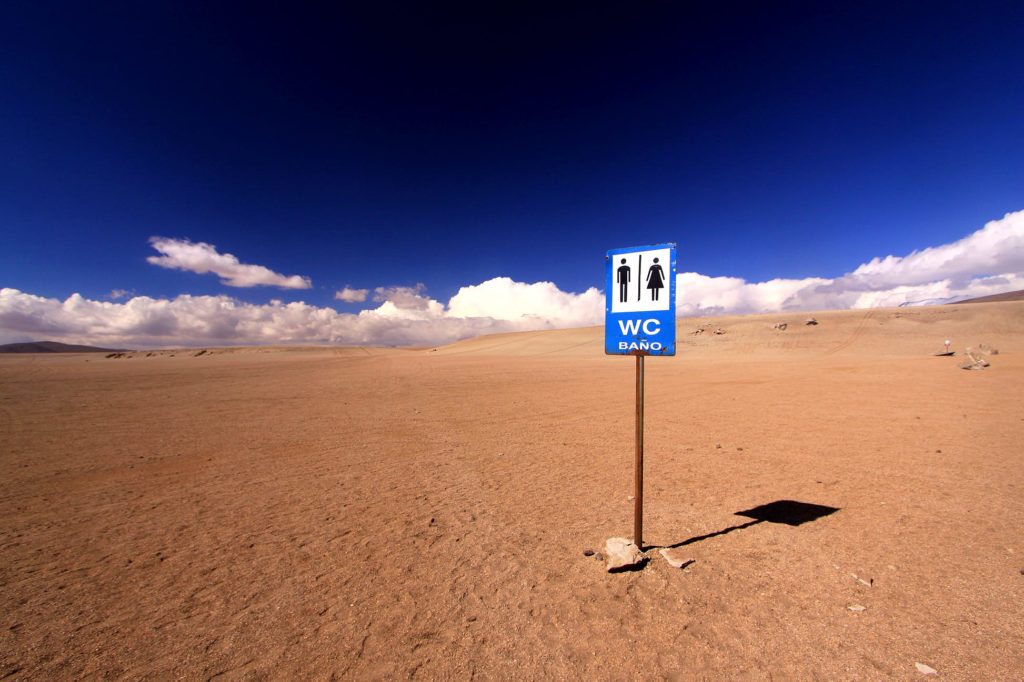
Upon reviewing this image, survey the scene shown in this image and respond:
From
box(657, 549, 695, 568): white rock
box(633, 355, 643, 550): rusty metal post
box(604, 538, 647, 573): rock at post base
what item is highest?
box(633, 355, 643, 550): rusty metal post

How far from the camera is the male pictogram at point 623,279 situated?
398cm

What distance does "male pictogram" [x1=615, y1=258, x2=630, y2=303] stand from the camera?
157 inches

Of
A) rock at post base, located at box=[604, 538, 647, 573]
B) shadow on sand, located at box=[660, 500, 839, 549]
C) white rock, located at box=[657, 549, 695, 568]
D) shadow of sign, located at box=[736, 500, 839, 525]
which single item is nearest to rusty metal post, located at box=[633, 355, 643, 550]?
rock at post base, located at box=[604, 538, 647, 573]

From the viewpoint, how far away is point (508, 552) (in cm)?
451

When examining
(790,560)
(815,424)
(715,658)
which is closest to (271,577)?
(715,658)

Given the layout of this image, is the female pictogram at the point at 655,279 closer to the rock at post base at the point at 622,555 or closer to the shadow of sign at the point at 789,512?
the rock at post base at the point at 622,555

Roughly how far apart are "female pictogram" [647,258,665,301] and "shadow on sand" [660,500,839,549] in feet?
9.73

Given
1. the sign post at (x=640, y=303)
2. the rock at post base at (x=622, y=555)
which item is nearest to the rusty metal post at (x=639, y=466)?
the sign post at (x=640, y=303)

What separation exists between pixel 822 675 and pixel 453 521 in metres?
3.89

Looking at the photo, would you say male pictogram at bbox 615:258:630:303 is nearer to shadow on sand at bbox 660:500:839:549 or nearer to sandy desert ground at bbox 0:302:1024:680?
sandy desert ground at bbox 0:302:1024:680

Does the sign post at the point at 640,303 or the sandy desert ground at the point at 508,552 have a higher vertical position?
the sign post at the point at 640,303

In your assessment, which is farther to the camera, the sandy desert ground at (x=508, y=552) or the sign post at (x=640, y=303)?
the sign post at (x=640, y=303)

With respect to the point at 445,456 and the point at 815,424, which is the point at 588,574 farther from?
the point at 815,424

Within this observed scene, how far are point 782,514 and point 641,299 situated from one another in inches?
150
